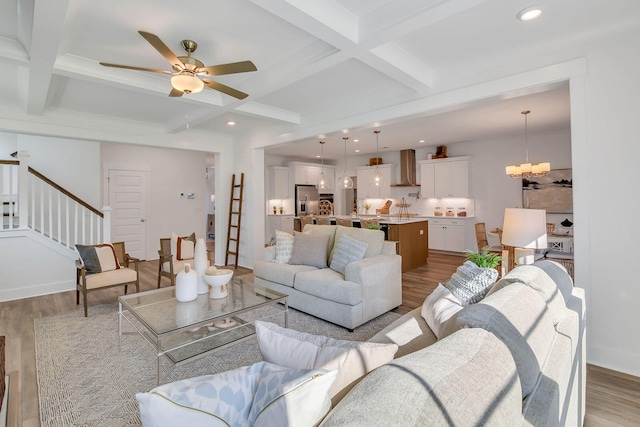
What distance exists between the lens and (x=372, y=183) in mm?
9406

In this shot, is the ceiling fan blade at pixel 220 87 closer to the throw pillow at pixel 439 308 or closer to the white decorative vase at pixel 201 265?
the white decorative vase at pixel 201 265

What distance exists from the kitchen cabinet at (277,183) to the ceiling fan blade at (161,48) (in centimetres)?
628

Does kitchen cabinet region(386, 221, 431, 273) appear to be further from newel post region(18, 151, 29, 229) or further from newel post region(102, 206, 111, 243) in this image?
newel post region(18, 151, 29, 229)

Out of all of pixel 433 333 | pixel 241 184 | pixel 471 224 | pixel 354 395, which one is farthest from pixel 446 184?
pixel 354 395

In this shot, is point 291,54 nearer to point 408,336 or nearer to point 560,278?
point 408,336

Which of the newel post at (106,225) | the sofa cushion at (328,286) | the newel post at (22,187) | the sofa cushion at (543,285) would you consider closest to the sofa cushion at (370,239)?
the sofa cushion at (328,286)

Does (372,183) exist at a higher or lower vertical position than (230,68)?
lower

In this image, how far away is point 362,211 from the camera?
977 cm

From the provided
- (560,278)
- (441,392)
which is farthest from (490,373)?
(560,278)

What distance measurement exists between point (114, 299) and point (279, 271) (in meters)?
2.43

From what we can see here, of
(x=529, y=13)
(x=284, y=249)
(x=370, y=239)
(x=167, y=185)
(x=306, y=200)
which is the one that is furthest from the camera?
(x=306, y=200)

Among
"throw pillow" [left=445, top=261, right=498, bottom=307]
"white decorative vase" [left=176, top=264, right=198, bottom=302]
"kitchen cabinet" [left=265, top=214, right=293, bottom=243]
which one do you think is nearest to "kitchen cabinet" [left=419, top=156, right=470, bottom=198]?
"kitchen cabinet" [left=265, top=214, right=293, bottom=243]

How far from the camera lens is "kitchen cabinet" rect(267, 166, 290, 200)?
8.95 meters

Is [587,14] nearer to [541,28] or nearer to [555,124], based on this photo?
[541,28]
